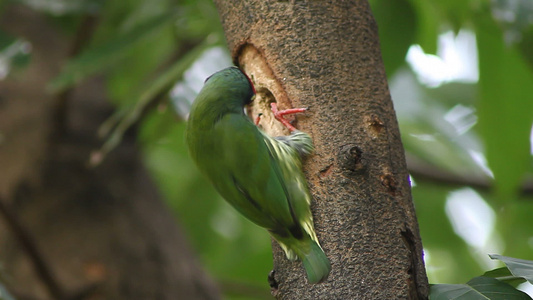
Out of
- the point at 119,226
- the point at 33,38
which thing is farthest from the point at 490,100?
the point at 33,38

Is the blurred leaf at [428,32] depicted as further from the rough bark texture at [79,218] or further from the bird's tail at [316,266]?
the bird's tail at [316,266]

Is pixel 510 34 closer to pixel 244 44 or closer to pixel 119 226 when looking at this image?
pixel 244 44

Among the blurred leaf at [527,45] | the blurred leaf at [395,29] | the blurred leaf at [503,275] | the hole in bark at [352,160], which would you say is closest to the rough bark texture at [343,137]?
the hole in bark at [352,160]

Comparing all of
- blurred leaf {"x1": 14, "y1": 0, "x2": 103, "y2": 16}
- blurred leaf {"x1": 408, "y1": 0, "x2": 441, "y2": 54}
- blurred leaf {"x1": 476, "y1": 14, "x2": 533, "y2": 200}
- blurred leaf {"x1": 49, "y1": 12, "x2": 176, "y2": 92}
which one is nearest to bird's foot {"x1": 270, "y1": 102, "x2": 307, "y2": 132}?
blurred leaf {"x1": 49, "y1": 12, "x2": 176, "y2": 92}

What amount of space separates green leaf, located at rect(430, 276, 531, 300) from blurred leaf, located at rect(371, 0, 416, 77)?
59.6 inches

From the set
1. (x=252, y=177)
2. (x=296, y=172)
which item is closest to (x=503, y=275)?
(x=296, y=172)

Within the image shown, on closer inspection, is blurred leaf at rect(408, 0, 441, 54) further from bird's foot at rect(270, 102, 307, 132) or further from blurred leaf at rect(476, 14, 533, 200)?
bird's foot at rect(270, 102, 307, 132)

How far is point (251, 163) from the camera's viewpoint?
6.51ft

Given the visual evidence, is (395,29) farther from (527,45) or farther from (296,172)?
(296,172)

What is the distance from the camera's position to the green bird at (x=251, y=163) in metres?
1.84

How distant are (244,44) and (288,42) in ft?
0.71

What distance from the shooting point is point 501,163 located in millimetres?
3059

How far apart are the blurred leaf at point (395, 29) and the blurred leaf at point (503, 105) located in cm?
43

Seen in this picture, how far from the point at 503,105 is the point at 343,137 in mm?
1632
